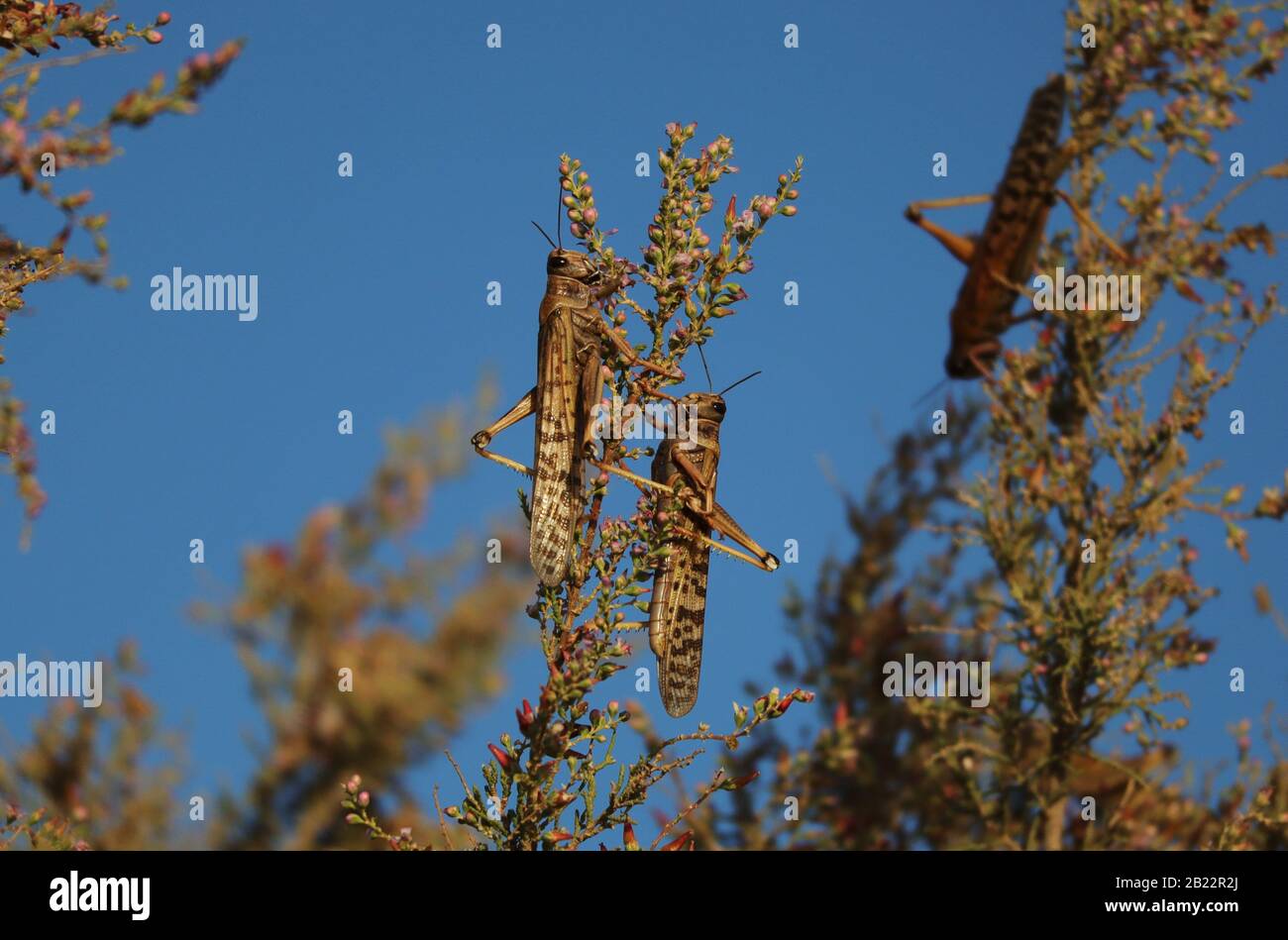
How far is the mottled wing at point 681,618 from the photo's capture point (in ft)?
18.2

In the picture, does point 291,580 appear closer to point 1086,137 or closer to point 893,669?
point 893,669

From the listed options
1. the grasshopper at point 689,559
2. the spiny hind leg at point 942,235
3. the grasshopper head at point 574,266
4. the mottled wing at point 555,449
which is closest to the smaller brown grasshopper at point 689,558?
the grasshopper at point 689,559

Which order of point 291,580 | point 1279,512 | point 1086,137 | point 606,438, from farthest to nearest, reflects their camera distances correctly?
point 291,580
point 1279,512
point 1086,137
point 606,438

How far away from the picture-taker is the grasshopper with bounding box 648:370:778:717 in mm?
5570

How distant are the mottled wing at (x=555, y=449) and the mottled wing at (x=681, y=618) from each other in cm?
56

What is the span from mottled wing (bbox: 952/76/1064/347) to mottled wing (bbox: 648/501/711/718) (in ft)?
9.25

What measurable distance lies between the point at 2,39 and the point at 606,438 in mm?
2439

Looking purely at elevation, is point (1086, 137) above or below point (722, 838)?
above

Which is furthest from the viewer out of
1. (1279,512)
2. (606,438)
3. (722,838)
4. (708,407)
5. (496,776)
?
(722,838)

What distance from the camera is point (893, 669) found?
10.5 meters

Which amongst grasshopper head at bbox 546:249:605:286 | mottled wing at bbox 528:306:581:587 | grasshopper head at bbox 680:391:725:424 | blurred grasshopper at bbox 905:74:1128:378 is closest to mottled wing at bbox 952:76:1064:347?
blurred grasshopper at bbox 905:74:1128:378

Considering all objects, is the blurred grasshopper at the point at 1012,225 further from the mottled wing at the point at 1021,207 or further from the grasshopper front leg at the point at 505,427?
the grasshopper front leg at the point at 505,427

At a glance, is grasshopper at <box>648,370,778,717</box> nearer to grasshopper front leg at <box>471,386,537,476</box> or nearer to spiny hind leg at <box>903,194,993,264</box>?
grasshopper front leg at <box>471,386,537,476</box>
